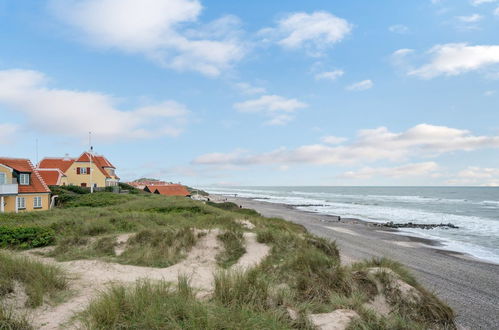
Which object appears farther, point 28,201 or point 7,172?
point 28,201

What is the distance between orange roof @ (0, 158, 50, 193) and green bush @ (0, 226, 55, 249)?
1959 cm

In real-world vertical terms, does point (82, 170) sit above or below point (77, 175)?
above

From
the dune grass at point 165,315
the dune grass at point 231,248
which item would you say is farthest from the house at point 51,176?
the dune grass at point 165,315

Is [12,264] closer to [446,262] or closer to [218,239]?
[218,239]

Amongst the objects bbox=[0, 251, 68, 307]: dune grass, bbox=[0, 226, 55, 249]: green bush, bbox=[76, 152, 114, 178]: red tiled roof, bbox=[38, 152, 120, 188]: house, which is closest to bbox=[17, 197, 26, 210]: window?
bbox=[38, 152, 120, 188]: house

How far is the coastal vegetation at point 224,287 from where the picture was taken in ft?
17.9

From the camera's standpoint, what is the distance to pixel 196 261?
12.9m

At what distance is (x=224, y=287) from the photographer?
266 inches

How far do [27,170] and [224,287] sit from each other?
34.0 meters

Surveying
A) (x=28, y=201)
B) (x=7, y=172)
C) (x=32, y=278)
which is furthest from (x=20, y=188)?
(x=32, y=278)

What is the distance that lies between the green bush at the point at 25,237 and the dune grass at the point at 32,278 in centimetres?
632

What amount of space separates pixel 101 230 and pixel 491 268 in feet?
84.9

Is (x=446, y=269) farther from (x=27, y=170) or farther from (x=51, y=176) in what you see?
(x=51, y=176)

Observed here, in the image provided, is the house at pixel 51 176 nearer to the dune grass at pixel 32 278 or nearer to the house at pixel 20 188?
the house at pixel 20 188
